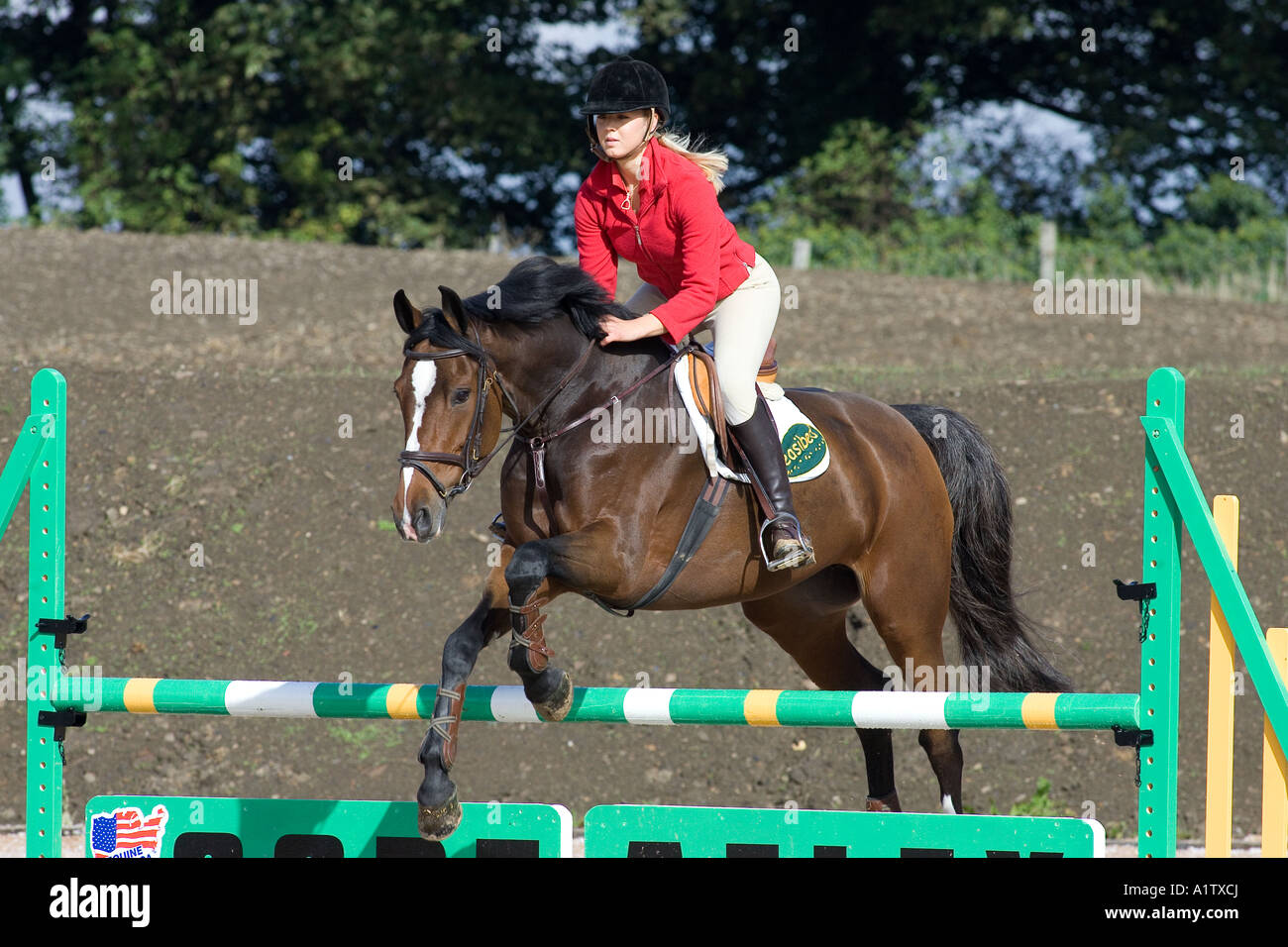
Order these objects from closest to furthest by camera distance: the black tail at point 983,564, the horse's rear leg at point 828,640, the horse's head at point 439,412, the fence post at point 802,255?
the horse's head at point 439,412 → the horse's rear leg at point 828,640 → the black tail at point 983,564 → the fence post at point 802,255

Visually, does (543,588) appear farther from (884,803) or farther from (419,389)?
(884,803)

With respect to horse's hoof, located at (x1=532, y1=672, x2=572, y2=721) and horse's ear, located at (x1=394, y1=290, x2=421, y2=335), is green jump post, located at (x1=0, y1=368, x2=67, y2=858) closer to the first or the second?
horse's ear, located at (x1=394, y1=290, x2=421, y2=335)

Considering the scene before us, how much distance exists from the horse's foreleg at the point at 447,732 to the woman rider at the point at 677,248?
1.07m

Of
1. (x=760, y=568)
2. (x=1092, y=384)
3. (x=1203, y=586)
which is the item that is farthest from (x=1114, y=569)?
(x=760, y=568)

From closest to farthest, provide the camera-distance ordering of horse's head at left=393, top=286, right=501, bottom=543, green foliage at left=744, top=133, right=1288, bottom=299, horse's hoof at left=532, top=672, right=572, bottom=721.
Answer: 1. horse's head at left=393, top=286, right=501, bottom=543
2. horse's hoof at left=532, top=672, right=572, bottom=721
3. green foliage at left=744, top=133, right=1288, bottom=299

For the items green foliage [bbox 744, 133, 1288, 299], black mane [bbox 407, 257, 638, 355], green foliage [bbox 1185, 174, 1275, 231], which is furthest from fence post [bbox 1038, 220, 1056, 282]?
black mane [bbox 407, 257, 638, 355]

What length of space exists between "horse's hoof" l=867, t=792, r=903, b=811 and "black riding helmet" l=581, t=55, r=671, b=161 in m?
2.66

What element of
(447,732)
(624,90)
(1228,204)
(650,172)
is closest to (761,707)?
(447,732)

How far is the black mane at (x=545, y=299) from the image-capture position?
445 centimetres

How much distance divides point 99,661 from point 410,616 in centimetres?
195

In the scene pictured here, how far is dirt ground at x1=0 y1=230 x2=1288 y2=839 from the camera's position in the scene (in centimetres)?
796

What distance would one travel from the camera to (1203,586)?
946cm

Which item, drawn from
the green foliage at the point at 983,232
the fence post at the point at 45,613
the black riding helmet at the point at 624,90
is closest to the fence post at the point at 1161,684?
the black riding helmet at the point at 624,90

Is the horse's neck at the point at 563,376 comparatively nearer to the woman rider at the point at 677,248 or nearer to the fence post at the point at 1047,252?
the woman rider at the point at 677,248
